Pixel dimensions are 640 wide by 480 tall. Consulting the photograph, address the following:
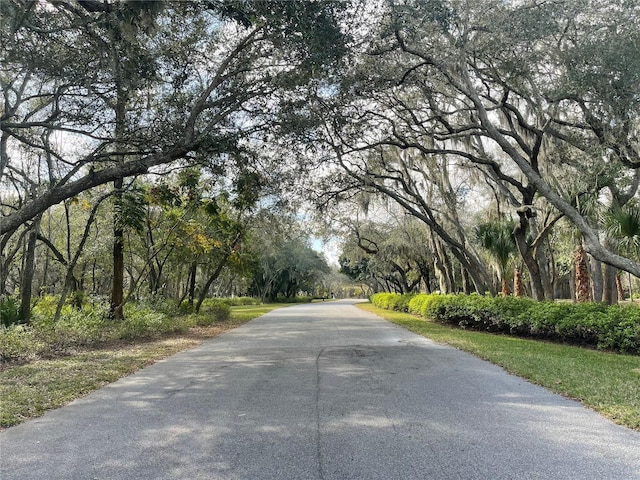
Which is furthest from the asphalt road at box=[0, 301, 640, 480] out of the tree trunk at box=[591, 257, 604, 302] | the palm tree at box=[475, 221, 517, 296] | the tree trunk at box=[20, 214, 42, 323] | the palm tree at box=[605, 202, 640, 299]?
the palm tree at box=[475, 221, 517, 296]

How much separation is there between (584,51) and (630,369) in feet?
22.7

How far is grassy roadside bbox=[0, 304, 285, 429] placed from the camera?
5.66 meters

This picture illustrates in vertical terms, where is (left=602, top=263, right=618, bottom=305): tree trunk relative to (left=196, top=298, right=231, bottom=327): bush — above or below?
above

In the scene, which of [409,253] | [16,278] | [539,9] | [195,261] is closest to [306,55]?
[539,9]

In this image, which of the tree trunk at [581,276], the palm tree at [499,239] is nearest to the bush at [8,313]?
the palm tree at [499,239]

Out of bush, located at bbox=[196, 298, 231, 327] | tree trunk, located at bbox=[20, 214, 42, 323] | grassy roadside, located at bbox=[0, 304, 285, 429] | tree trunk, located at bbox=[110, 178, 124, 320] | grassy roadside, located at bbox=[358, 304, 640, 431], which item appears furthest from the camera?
bush, located at bbox=[196, 298, 231, 327]

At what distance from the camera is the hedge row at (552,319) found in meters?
10.1

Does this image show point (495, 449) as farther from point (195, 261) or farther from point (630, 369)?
point (195, 261)

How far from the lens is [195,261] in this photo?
67.7 feet

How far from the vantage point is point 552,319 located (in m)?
12.1

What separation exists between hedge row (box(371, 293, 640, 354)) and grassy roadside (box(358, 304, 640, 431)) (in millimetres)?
428

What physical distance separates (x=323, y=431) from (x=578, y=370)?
532cm

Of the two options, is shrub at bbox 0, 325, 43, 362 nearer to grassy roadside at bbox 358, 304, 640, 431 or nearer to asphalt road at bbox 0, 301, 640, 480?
asphalt road at bbox 0, 301, 640, 480

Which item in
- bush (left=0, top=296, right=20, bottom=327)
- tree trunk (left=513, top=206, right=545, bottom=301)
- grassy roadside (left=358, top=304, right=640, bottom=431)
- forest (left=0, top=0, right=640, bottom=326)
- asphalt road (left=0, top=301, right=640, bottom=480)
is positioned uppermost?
forest (left=0, top=0, right=640, bottom=326)
